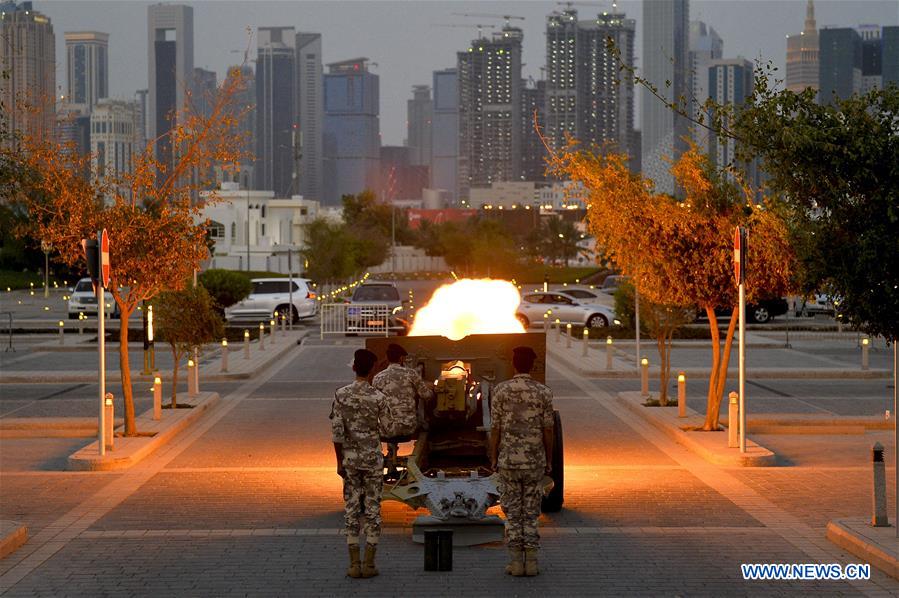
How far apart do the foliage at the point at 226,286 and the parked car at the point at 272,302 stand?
0.26 metres

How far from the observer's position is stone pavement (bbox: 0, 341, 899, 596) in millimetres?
10680

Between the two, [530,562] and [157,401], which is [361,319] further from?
[530,562]

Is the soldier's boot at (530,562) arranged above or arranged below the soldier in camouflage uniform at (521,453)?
below

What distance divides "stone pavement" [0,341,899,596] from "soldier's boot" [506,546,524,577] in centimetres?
9

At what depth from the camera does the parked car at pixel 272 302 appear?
47.1 metres

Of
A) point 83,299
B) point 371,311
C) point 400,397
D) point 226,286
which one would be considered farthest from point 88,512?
point 83,299

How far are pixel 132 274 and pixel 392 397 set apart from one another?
22.8 ft

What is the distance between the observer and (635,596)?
10211 mm

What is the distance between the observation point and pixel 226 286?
153 feet

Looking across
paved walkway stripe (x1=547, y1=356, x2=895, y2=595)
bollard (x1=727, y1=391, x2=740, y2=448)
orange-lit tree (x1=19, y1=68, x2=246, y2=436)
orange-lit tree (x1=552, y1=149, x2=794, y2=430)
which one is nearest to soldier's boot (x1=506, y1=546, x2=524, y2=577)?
paved walkway stripe (x1=547, y1=356, x2=895, y2=595)

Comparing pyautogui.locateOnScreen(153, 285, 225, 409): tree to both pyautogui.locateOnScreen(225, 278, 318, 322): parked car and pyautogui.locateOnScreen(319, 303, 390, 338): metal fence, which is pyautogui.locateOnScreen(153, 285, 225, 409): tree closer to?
pyautogui.locateOnScreen(319, 303, 390, 338): metal fence

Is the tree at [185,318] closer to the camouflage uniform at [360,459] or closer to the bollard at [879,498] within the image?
the camouflage uniform at [360,459]

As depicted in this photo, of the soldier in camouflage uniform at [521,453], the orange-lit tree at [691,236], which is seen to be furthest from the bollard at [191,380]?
the soldier in camouflage uniform at [521,453]

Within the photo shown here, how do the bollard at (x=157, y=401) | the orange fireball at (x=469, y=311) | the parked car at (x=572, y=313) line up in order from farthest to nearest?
the parked car at (x=572, y=313), the bollard at (x=157, y=401), the orange fireball at (x=469, y=311)
